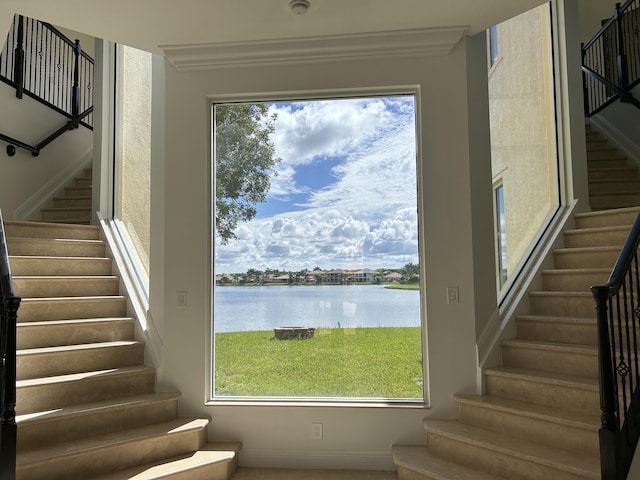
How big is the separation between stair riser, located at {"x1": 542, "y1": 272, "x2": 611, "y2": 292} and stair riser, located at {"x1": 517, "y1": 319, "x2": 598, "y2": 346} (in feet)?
1.42

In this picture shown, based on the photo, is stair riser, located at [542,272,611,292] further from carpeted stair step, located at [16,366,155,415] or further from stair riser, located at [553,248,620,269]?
carpeted stair step, located at [16,366,155,415]

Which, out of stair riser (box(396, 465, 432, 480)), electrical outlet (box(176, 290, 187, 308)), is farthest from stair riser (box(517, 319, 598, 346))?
electrical outlet (box(176, 290, 187, 308))

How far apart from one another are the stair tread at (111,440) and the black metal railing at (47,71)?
3.48 metres

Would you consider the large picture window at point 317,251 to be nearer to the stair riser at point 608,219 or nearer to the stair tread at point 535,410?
the stair tread at point 535,410

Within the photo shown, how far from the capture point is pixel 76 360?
3.06 meters

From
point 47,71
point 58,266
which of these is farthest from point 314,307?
point 47,71

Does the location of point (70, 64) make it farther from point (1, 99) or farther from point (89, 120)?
point (1, 99)

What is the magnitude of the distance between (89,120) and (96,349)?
172 inches

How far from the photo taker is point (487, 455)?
251 centimetres

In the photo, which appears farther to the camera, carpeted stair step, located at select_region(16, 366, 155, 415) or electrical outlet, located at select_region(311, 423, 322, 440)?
electrical outlet, located at select_region(311, 423, 322, 440)

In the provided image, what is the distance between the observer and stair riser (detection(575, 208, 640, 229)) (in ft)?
11.4

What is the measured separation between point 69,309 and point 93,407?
963 mm

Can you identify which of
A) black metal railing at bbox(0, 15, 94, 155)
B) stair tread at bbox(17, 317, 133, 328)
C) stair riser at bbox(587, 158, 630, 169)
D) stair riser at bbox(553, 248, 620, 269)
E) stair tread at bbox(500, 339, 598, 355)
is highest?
black metal railing at bbox(0, 15, 94, 155)

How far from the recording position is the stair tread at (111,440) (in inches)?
93.8
